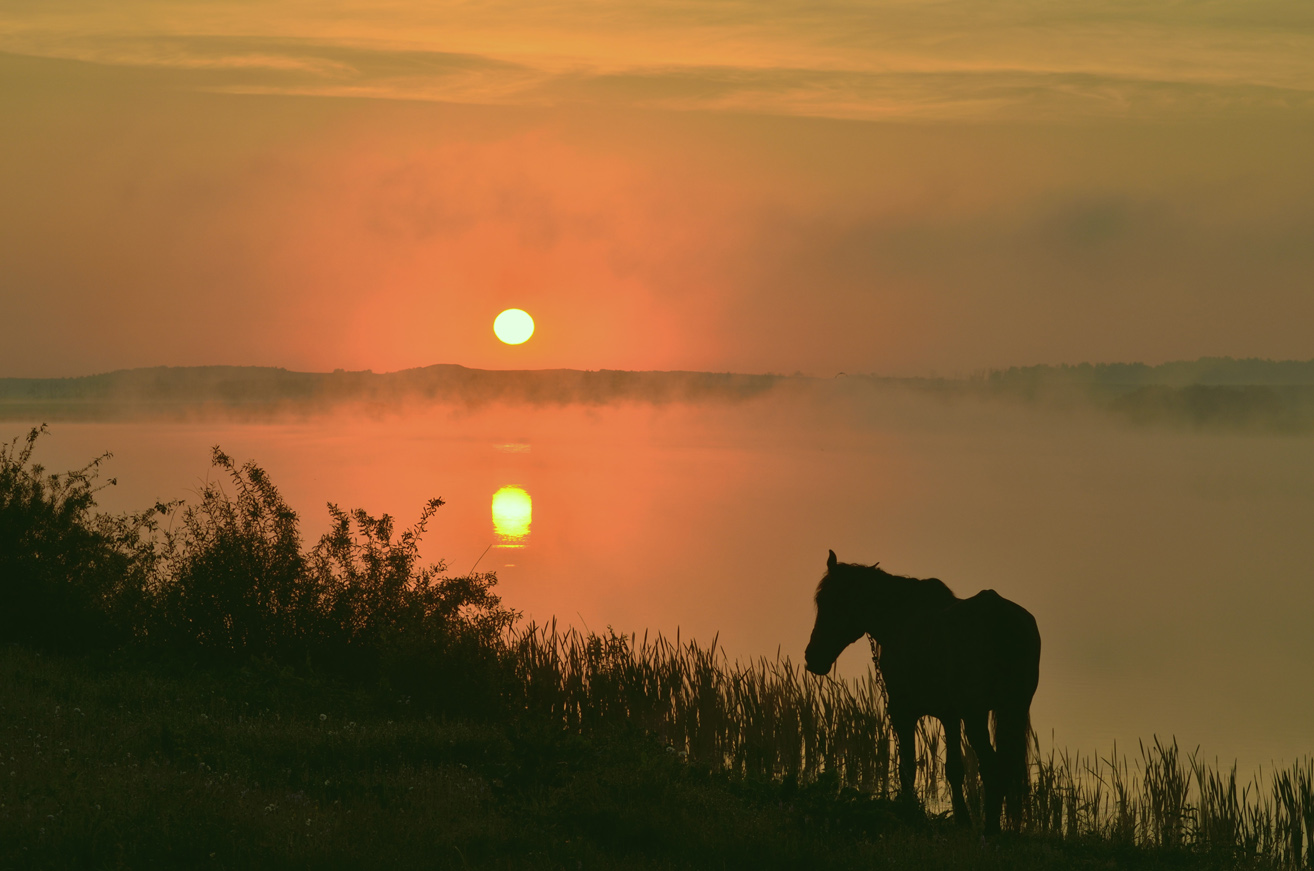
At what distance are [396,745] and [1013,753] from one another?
5260mm

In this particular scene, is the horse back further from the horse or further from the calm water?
the calm water

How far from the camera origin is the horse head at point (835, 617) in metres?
9.47

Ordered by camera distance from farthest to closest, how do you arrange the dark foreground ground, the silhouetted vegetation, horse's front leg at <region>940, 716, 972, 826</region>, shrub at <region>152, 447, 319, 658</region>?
shrub at <region>152, 447, 319, 658</region>
horse's front leg at <region>940, 716, 972, 826</region>
the silhouetted vegetation
the dark foreground ground

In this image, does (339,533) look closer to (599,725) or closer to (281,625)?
(281,625)

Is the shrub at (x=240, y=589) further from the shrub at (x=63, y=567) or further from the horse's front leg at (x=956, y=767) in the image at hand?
the horse's front leg at (x=956, y=767)

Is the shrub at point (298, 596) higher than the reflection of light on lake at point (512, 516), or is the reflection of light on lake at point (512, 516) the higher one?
the reflection of light on lake at point (512, 516)

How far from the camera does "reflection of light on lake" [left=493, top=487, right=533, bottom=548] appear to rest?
4456cm

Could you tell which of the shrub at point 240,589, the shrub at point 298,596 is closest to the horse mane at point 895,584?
the shrub at point 298,596

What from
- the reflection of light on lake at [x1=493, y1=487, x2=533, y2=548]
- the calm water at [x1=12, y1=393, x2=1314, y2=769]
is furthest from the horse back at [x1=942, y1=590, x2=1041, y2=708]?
the reflection of light on lake at [x1=493, y1=487, x2=533, y2=548]

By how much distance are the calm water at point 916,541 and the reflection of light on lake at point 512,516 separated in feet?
0.94

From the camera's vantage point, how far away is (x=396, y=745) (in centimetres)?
981

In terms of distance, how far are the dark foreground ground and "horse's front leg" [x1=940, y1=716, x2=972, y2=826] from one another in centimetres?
19

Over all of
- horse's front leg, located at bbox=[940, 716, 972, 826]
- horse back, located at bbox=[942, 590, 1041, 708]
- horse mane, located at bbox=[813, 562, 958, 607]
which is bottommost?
horse's front leg, located at bbox=[940, 716, 972, 826]

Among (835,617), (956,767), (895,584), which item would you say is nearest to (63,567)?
(835,617)
